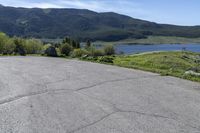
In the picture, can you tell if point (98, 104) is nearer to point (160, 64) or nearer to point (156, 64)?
point (156, 64)

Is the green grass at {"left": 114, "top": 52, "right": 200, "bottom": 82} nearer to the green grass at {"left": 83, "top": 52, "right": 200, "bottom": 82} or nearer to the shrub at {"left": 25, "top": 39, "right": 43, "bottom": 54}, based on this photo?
the green grass at {"left": 83, "top": 52, "right": 200, "bottom": 82}

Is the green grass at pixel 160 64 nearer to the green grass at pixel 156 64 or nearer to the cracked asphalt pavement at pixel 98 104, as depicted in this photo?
the green grass at pixel 156 64

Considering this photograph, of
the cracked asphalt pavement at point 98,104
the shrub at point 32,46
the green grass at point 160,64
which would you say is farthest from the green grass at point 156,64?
the shrub at point 32,46

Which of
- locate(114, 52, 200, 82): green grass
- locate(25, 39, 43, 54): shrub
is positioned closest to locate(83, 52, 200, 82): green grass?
locate(114, 52, 200, 82): green grass

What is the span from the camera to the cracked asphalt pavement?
676 centimetres

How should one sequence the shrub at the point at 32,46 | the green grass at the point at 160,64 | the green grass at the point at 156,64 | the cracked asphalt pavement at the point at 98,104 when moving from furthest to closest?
the shrub at the point at 32,46
the green grass at the point at 160,64
the green grass at the point at 156,64
the cracked asphalt pavement at the point at 98,104

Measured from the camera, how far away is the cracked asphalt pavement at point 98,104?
22.2ft

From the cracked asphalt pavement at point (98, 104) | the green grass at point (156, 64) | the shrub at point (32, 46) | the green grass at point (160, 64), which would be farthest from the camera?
the shrub at point (32, 46)

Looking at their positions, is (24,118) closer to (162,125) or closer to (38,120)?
(38,120)

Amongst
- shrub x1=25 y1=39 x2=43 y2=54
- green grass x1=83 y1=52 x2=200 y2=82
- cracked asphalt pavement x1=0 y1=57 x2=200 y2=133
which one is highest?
cracked asphalt pavement x1=0 y1=57 x2=200 y2=133

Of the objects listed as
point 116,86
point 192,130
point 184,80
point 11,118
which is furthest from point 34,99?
point 184,80

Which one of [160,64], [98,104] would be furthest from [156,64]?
[98,104]

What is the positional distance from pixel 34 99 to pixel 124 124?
3223mm

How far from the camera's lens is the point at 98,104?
8.58 m
